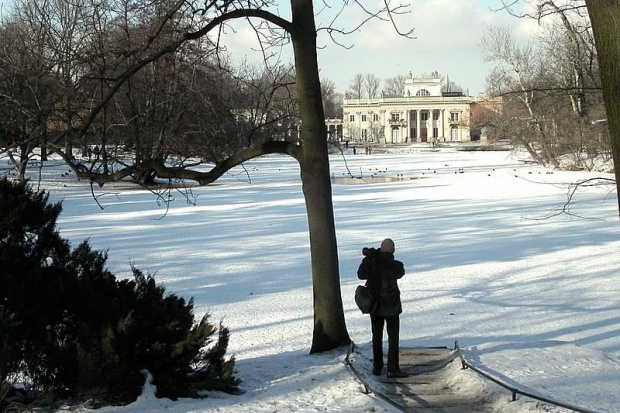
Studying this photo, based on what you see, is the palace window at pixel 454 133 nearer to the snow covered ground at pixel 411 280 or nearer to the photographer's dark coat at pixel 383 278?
the snow covered ground at pixel 411 280

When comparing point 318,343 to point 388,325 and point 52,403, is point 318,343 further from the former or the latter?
point 52,403

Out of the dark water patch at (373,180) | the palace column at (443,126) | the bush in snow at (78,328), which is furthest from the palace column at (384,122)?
the bush in snow at (78,328)

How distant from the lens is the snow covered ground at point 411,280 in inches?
294

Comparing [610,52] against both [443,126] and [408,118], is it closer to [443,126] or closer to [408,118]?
[408,118]

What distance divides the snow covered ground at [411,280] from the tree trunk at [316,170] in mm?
615

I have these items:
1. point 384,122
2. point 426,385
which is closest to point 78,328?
point 426,385

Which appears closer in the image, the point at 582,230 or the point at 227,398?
the point at 227,398

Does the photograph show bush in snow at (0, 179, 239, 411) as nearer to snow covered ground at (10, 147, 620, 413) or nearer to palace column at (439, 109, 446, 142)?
snow covered ground at (10, 147, 620, 413)

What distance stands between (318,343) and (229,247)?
42.4 ft

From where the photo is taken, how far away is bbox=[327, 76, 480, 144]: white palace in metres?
138

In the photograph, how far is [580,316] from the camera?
1348cm

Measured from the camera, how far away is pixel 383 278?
26.9 feet

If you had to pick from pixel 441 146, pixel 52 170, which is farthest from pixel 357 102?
pixel 52 170

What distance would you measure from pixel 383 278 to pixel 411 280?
896cm
